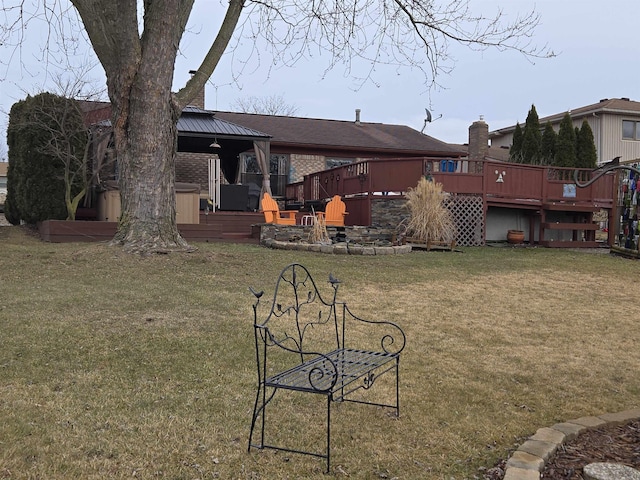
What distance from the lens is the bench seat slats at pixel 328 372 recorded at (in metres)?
3.01

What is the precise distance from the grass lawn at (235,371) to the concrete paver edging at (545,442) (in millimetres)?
164

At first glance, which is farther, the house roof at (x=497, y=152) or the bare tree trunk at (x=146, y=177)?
the house roof at (x=497, y=152)

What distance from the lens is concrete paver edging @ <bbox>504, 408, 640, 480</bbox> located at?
2771 mm

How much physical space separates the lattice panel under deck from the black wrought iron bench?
7.66 meters

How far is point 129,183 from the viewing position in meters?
9.19

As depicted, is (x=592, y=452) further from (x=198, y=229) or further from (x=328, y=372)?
(x=198, y=229)

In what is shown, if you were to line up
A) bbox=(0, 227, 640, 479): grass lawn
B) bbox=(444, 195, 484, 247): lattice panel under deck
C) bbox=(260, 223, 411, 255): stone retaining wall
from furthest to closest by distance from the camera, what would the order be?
bbox=(444, 195, 484, 247): lattice panel under deck → bbox=(260, 223, 411, 255): stone retaining wall → bbox=(0, 227, 640, 479): grass lawn

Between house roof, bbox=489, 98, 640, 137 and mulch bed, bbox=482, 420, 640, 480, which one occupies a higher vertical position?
house roof, bbox=489, 98, 640, 137

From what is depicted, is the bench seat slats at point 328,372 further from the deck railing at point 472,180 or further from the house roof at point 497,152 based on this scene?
the house roof at point 497,152

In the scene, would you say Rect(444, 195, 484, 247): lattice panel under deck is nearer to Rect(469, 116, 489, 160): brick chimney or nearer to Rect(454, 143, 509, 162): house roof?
Rect(469, 116, 489, 160): brick chimney

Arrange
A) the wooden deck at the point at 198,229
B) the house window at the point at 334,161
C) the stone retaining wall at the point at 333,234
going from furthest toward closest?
the house window at the point at 334,161 → the stone retaining wall at the point at 333,234 → the wooden deck at the point at 198,229

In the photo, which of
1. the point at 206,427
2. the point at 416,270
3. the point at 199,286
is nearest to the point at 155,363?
the point at 206,427

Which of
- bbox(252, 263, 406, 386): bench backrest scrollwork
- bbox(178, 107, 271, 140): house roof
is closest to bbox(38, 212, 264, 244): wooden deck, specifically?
bbox(178, 107, 271, 140): house roof

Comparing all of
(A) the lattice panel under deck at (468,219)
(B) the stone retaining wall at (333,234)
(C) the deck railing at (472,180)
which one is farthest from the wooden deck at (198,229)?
(A) the lattice panel under deck at (468,219)
